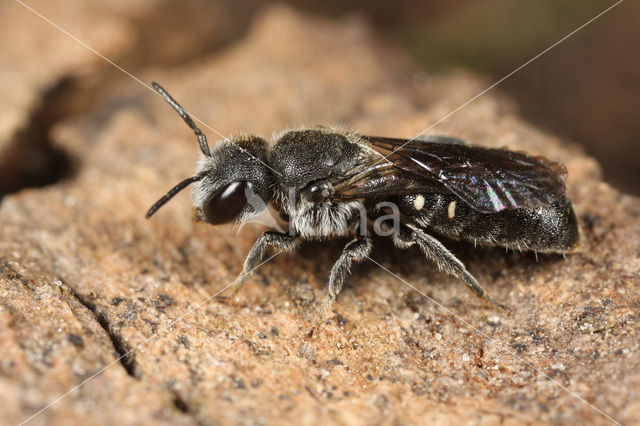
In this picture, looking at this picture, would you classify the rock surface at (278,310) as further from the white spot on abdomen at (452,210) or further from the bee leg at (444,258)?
the white spot on abdomen at (452,210)

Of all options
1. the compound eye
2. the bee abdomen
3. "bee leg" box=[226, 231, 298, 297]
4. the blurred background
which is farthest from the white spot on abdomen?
the blurred background

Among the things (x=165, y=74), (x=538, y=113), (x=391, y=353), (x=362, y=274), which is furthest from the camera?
(x=538, y=113)

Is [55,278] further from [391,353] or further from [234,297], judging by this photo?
[391,353]

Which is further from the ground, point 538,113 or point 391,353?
point 538,113

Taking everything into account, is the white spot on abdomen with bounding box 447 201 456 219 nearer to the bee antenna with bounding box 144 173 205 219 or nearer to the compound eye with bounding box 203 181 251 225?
the compound eye with bounding box 203 181 251 225

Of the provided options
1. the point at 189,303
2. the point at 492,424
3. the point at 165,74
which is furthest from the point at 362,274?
the point at 165,74

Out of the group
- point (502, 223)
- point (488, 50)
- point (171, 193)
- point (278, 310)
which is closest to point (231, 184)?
point (171, 193)

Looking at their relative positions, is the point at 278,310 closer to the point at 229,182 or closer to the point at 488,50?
the point at 229,182
